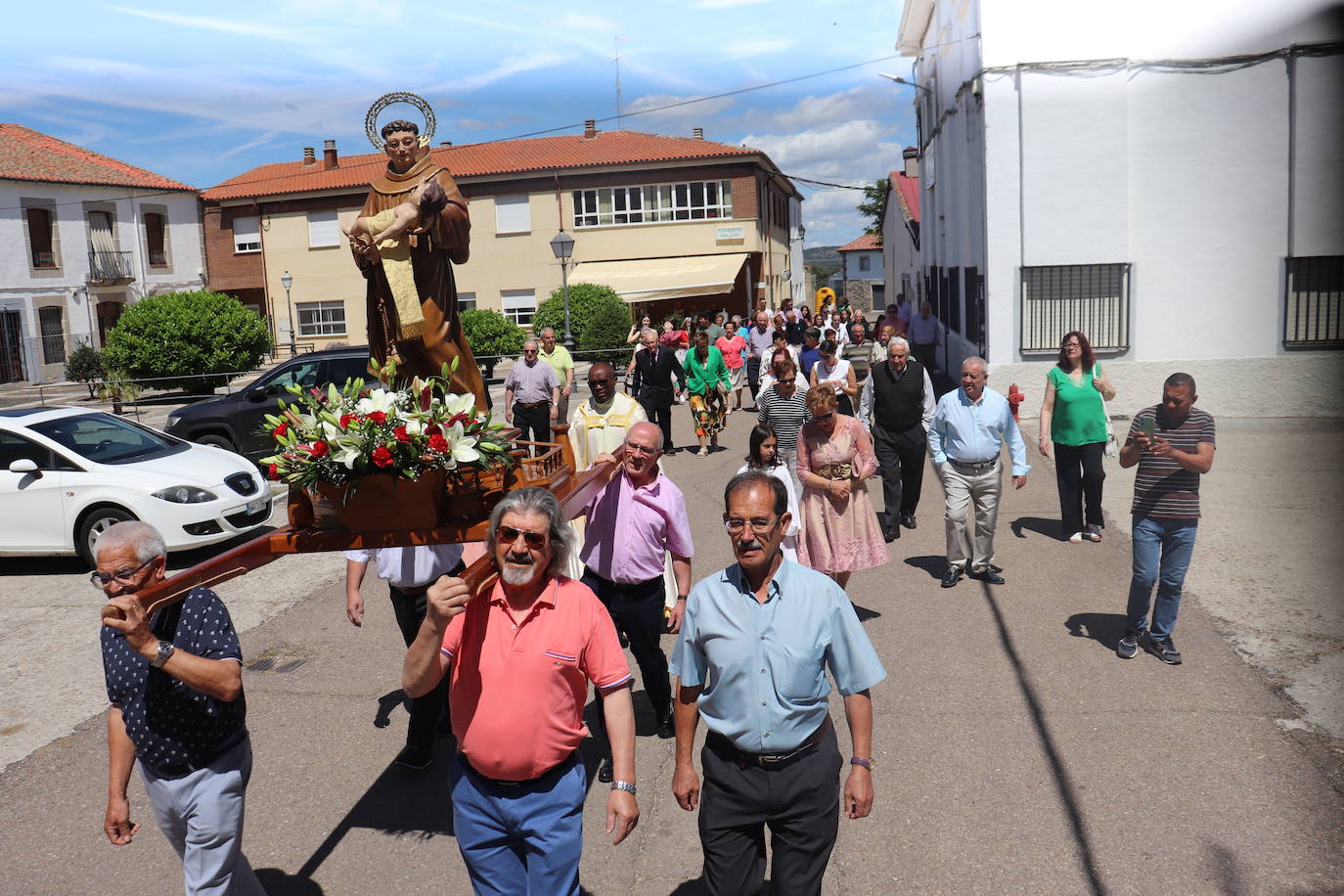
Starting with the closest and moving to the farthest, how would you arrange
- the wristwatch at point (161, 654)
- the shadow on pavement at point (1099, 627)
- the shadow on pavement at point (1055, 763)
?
the wristwatch at point (161, 654)
the shadow on pavement at point (1055, 763)
the shadow on pavement at point (1099, 627)

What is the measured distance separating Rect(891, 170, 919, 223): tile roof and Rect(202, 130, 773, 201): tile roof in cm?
606

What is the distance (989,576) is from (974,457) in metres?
1.04

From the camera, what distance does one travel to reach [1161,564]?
7000 mm

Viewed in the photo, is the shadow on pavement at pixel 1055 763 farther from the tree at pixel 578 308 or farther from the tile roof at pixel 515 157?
the tile roof at pixel 515 157

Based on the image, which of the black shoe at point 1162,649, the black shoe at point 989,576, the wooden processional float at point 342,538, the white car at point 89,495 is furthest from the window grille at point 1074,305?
the wooden processional float at point 342,538

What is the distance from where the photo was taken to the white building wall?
41.0 m

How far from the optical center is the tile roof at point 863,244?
317 ft

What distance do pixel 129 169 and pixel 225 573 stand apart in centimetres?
5202


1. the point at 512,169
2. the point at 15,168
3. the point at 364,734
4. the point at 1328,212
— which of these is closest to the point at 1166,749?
the point at 364,734

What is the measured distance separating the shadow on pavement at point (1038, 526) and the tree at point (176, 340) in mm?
24330

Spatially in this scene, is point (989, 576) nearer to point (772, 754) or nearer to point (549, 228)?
point (772, 754)

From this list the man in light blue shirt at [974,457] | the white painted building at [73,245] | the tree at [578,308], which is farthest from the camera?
the white painted building at [73,245]

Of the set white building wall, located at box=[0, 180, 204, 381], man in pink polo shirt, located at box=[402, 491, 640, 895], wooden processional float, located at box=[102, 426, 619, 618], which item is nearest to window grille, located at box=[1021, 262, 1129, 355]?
wooden processional float, located at box=[102, 426, 619, 618]

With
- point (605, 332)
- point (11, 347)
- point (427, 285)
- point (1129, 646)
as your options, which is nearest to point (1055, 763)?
point (1129, 646)
